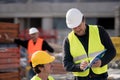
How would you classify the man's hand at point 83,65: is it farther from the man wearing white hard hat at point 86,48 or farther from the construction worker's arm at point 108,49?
the construction worker's arm at point 108,49

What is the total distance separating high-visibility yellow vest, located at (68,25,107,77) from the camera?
590cm

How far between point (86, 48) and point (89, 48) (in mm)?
40

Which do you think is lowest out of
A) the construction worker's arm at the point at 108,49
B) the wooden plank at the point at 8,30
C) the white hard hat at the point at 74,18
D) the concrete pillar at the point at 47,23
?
the concrete pillar at the point at 47,23

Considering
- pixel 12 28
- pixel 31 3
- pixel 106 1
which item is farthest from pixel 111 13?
pixel 12 28

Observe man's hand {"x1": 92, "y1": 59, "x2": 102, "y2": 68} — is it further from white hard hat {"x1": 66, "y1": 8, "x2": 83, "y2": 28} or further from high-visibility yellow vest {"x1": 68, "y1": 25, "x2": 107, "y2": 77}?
white hard hat {"x1": 66, "y1": 8, "x2": 83, "y2": 28}

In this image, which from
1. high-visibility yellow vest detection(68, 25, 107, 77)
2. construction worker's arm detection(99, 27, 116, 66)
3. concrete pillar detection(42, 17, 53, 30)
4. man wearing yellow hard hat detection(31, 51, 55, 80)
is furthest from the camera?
concrete pillar detection(42, 17, 53, 30)

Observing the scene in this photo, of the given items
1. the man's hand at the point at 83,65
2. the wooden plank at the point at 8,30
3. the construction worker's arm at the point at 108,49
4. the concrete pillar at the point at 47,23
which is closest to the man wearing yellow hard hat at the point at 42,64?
the man's hand at the point at 83,65

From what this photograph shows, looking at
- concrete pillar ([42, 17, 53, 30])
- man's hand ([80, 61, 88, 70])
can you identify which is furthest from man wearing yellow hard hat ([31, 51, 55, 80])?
concrete pillar ([42, 17, 53, 30])

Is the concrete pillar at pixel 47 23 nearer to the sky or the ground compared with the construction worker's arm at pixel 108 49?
nearer to the ground

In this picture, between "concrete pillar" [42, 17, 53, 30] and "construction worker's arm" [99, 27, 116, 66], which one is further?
"concrete pillar" [42, 17, 53, 30]

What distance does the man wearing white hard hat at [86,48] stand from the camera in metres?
5.83

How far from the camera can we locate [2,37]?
1128 cm

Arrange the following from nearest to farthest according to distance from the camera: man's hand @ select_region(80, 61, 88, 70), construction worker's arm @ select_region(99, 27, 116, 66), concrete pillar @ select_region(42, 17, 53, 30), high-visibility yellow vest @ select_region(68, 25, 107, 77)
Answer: man's hand @ select_region(80, 61, 88, 70)
construction worker's arm @ select_region(99, 27, 116, 66)
high-visibility yellow vest @ select_region(68, 25, 107, 77)
concrete pillar @ select_region(42, 17, 53, 30)

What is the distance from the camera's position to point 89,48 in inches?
233
